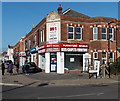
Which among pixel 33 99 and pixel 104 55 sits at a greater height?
pixel 104 55

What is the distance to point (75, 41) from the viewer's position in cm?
2606

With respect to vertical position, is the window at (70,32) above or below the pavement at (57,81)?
above

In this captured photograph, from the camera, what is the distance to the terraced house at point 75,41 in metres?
25.3

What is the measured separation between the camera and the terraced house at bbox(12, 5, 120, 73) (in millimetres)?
25297

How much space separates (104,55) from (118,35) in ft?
13.5

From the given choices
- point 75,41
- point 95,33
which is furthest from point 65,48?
point 95,33

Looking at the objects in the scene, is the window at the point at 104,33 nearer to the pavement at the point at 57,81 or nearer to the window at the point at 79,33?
the window at the point at 79,33

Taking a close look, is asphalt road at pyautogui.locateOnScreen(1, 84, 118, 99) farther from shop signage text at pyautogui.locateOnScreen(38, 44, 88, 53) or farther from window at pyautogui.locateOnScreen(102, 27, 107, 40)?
window at pyautogui.locateOnScreen(102, 27, 107, 40)

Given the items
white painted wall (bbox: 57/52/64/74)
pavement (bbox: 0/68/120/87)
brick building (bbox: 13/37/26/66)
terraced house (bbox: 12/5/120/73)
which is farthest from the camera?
brick building (bbox: 13/37/26/66)

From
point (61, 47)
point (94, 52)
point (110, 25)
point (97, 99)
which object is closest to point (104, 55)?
point (94, 52)

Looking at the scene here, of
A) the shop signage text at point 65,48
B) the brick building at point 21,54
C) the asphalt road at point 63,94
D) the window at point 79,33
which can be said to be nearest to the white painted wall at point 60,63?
the shop signage text at point 65,48

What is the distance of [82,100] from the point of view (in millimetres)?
9305

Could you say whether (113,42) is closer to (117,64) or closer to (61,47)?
(117,64)

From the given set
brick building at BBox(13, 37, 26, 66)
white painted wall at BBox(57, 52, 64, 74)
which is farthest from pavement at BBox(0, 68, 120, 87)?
brick building at BBox(13, 37, 26, 66)
